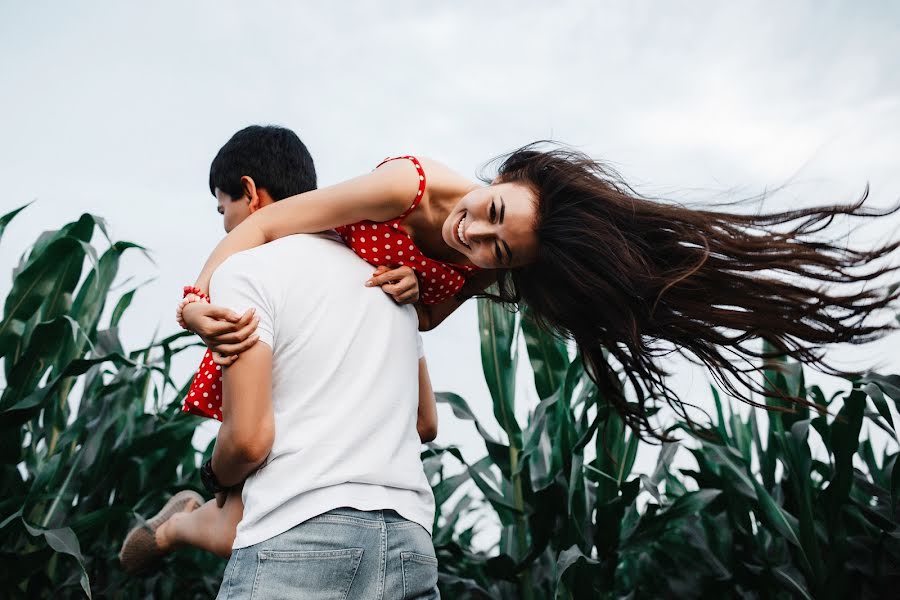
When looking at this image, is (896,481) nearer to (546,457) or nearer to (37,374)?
(546,457)

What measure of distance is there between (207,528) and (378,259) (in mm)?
506

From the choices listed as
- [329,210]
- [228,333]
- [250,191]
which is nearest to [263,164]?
[250,191]

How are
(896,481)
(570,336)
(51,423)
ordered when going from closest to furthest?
(570,336) → (896,481) → (51,423)

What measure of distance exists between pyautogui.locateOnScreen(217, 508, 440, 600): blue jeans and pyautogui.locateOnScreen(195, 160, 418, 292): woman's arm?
39cm

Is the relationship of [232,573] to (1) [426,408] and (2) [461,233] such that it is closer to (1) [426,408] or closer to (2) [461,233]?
(1) [426,408]

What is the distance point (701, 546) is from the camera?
185 centimetres

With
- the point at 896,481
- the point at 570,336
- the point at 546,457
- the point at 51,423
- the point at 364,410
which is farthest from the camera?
the point at 51,423

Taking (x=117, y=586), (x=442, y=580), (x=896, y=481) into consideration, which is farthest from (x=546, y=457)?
(x=117, y=586)

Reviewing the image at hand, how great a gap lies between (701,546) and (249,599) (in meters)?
1.25

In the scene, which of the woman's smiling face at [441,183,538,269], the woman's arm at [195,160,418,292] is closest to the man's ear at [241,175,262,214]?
the woman's arm at [195,160,418,292]

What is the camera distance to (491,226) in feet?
3.93

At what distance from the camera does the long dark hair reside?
1.29 meters

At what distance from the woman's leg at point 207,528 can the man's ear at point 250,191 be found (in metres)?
0.51

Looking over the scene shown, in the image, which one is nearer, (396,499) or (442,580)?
(396,499)
